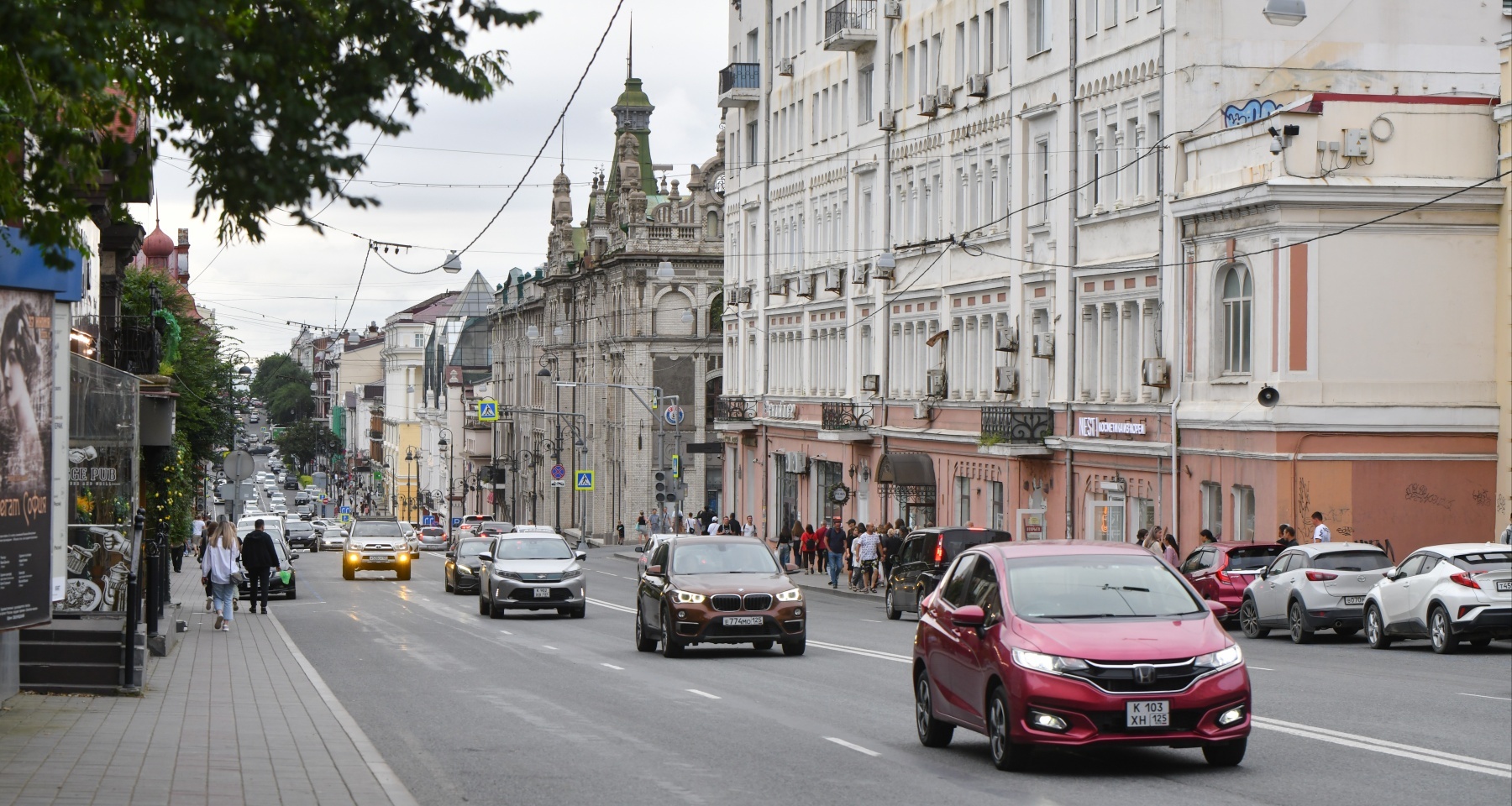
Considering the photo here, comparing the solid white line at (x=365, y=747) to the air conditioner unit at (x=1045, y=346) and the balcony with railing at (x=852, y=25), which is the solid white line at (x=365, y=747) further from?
the balcony with railing at (x=852, y=25)

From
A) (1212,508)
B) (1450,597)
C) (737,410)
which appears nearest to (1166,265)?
(1212,508)

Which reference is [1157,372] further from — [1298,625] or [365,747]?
[365,747]

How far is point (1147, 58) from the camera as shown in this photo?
39.3 metres

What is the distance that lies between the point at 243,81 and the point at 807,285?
181 feet


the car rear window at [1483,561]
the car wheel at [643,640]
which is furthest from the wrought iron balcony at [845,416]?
the car rear window at [1483,561]

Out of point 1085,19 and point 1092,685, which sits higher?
point 1085,19

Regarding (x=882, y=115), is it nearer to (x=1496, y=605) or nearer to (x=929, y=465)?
(x=929, y=465)

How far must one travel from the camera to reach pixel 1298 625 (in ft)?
90.0

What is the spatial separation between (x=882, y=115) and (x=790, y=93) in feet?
34.9

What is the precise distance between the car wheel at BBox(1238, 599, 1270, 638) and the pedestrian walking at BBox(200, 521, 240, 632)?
49.9 feet

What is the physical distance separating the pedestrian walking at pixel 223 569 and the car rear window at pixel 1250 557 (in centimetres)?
1535

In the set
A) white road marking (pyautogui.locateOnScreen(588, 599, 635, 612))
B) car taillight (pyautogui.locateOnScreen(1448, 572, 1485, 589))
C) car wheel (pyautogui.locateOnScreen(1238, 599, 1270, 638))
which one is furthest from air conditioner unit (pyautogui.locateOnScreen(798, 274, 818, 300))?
car taillight (pyautogui.locateOnScreen(1448, 572, 1485, 589))

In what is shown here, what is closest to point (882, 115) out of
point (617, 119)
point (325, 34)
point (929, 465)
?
point (929, 465)

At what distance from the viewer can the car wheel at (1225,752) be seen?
1262 cm
